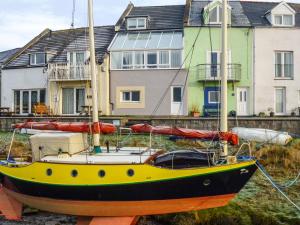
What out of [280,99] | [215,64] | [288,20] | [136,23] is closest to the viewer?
[215,64]

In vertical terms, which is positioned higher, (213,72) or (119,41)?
(119,41)

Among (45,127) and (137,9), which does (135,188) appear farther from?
(137,9)

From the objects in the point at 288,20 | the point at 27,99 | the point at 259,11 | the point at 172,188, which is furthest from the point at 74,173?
the point at 259,11

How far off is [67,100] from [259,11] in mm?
18900

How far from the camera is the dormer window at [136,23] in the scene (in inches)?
1442

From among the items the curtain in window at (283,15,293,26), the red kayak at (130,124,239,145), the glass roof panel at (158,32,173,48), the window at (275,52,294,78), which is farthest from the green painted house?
the red kayak at (130,124,239,145)

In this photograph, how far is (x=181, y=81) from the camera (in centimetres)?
3341

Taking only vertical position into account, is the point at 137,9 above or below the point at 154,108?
above

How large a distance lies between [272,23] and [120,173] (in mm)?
26889

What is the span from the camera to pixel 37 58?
37031 mm

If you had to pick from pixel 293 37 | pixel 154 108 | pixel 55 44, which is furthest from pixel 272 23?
pixel 55 44

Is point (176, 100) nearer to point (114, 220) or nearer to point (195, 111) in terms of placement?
point (195, 111)

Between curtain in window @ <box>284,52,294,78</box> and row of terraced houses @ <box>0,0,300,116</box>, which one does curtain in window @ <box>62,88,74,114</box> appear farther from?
curtain in window @ <box>284,52,294,78</box>

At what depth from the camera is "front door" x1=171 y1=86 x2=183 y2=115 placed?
109 feet
